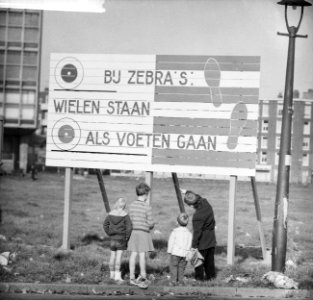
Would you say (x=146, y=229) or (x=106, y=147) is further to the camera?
(x=106, y=147)

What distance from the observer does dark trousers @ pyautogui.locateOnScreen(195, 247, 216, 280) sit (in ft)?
32.0

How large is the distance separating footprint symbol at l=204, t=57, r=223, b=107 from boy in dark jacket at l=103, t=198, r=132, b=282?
2.82m

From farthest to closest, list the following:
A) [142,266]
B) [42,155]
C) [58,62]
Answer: [42,155], [58,62], [142,266]

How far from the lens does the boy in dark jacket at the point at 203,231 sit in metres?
9.65

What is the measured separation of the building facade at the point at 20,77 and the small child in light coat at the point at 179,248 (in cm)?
4643

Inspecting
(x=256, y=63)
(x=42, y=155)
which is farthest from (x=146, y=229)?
(x=42, y=155)

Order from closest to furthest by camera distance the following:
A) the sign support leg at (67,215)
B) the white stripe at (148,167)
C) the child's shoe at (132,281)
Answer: the child's shoe at (132,281), the white stripe at (148,167), the sign support leg at (67,215)

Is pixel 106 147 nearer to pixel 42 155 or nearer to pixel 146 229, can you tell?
pixel 146 229

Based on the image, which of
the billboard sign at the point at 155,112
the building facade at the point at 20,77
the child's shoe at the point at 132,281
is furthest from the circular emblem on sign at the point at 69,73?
the building facade at the point at 20,77

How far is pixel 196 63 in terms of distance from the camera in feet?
35.9

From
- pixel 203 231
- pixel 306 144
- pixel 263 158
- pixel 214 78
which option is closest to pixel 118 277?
pixel 203 231

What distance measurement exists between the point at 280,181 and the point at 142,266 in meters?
2.59

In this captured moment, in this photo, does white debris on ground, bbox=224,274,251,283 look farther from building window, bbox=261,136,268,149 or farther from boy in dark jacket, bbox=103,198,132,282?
building window, bbox=261,136,268,149

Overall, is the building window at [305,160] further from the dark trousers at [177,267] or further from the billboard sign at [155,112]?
the dark trousers at [177,267]
